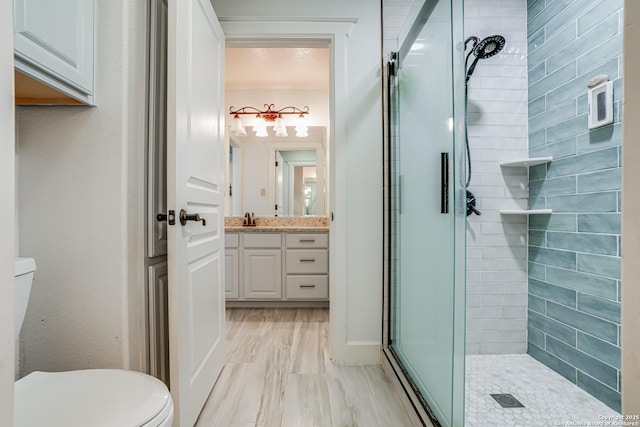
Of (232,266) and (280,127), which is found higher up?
(280,127)

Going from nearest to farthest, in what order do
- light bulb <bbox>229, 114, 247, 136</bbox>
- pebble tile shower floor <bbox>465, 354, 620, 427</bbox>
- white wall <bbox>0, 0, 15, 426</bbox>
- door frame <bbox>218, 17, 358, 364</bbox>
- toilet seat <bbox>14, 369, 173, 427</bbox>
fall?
1. white wall <bbox>0, 0, 15, 426</bbox>
2. toilet seat <bbox>14, 369, 173, 427</bbox>
3. pebble tile shower floor <bbox>465, 354, 620, 427</bbox>
4. door frame <bbox>218, 17, 358, 364</bbox>
5. light bulb <bbox>229, 114, 247, 136</bbox>

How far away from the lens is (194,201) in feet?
4.05

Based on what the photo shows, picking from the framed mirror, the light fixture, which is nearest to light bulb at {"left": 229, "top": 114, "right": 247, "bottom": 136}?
the light fixture

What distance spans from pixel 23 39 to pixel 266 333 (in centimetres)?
206

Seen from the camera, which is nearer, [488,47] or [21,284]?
[21,284]

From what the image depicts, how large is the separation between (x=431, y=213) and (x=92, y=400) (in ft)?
3.94

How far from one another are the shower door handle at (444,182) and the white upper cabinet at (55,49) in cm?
122

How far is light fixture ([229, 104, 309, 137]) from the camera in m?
3.24

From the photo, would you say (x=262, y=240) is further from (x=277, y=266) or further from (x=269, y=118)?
(x=269, y=118)

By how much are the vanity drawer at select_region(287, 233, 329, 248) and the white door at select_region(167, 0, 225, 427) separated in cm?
124

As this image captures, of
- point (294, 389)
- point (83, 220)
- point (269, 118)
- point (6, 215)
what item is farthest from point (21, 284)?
point (269, 118)

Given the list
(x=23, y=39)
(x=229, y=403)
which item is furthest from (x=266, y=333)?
(x=23, y=39)

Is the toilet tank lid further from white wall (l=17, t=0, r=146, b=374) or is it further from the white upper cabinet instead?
the white upper cabinet

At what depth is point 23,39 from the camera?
2.53 feet
